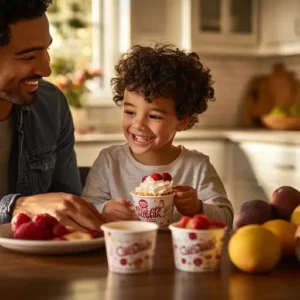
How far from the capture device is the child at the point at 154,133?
2.10 metres

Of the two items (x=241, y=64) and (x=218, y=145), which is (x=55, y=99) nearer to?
(x=218, y=145)

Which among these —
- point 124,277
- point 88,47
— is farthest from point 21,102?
point 88,47

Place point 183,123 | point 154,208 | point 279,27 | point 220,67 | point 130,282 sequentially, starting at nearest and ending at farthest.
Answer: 1. point 130,282
2. point 154,208
3. point 183,123
4. point 279,27
5. point 220,67

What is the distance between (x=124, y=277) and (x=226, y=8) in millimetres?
4001

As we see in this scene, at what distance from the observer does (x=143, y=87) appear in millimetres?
2098

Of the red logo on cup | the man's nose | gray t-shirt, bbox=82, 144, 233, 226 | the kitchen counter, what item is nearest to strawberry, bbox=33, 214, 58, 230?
the red logo on cup

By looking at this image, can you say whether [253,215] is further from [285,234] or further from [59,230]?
[59,230]

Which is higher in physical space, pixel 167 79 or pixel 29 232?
pixel 167 79

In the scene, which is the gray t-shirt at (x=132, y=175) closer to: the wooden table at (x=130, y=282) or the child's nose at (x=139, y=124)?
the child's nose at (x=139, y=124)

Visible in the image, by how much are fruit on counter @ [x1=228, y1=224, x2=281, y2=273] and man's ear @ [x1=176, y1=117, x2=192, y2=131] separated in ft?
3.29

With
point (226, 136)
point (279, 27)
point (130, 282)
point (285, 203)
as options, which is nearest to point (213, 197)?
point (285, 203)

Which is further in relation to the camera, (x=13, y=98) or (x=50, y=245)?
(x=13, y=98)

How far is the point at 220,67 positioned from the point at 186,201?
3.54m

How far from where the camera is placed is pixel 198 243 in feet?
4.11
